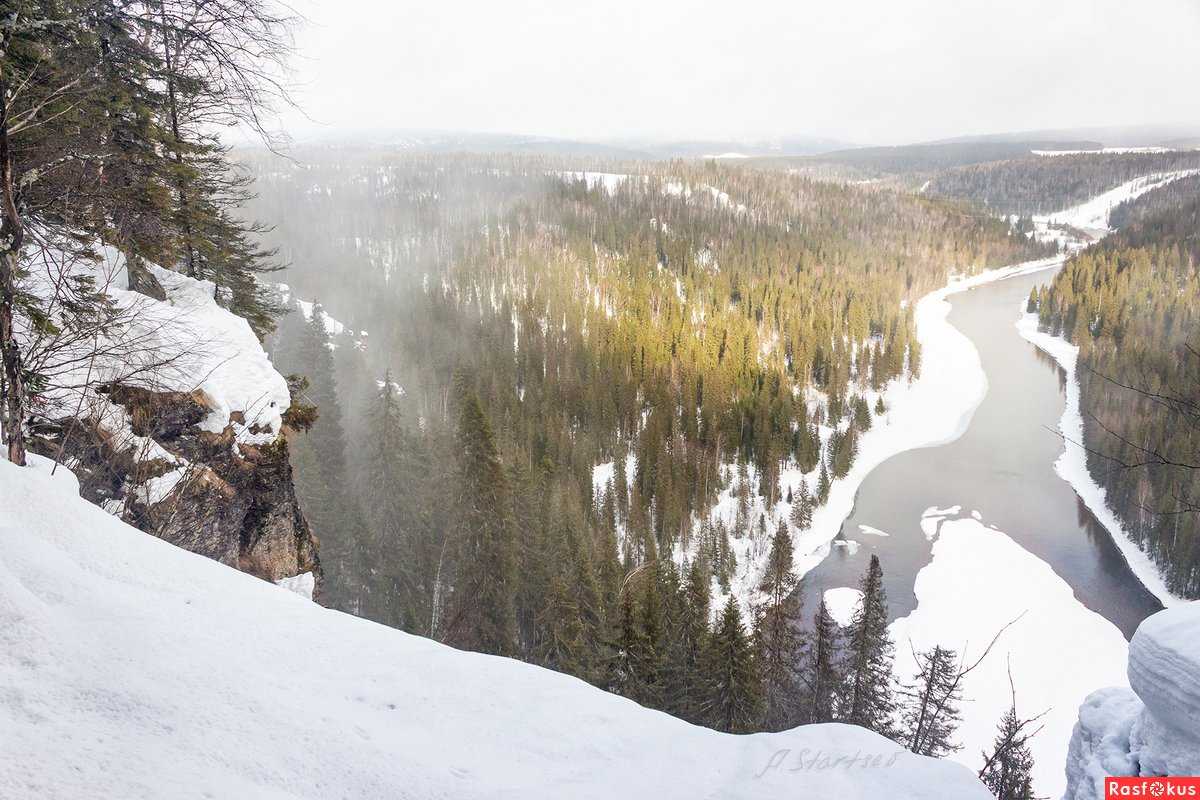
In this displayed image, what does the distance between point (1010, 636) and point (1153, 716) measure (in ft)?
106

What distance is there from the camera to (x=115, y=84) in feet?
25.7

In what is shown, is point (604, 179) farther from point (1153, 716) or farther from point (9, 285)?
point (1153, 716)

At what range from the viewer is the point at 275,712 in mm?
3885

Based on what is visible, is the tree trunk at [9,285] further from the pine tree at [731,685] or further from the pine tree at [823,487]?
the pine tree at [823,487]

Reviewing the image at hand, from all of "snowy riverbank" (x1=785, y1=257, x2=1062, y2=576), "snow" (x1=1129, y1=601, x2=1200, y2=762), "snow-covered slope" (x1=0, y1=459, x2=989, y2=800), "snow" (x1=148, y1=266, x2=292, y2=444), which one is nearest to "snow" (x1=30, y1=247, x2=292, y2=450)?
"snow" (x1=148, y1=266, x2=292, y2=444)

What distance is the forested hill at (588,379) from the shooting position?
24875 mm

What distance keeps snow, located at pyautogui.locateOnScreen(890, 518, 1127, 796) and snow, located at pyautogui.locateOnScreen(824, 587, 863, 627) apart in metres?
2.59

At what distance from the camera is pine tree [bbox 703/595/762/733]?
63.1 ft

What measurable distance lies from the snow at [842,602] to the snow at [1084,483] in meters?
14.3

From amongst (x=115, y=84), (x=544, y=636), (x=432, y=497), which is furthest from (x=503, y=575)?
(x=115, y=84)

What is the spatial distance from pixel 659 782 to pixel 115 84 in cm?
1023

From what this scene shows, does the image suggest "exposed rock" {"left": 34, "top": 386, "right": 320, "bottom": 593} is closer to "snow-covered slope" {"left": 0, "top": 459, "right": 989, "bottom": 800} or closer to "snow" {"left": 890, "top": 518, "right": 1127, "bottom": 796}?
"snow-covered slope" {"left": 0, "top": 459, "right": 989, "bottom": 800}

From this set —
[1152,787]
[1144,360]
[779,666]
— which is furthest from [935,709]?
[1144,360]

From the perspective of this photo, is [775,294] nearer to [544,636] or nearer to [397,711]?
[544,636]
